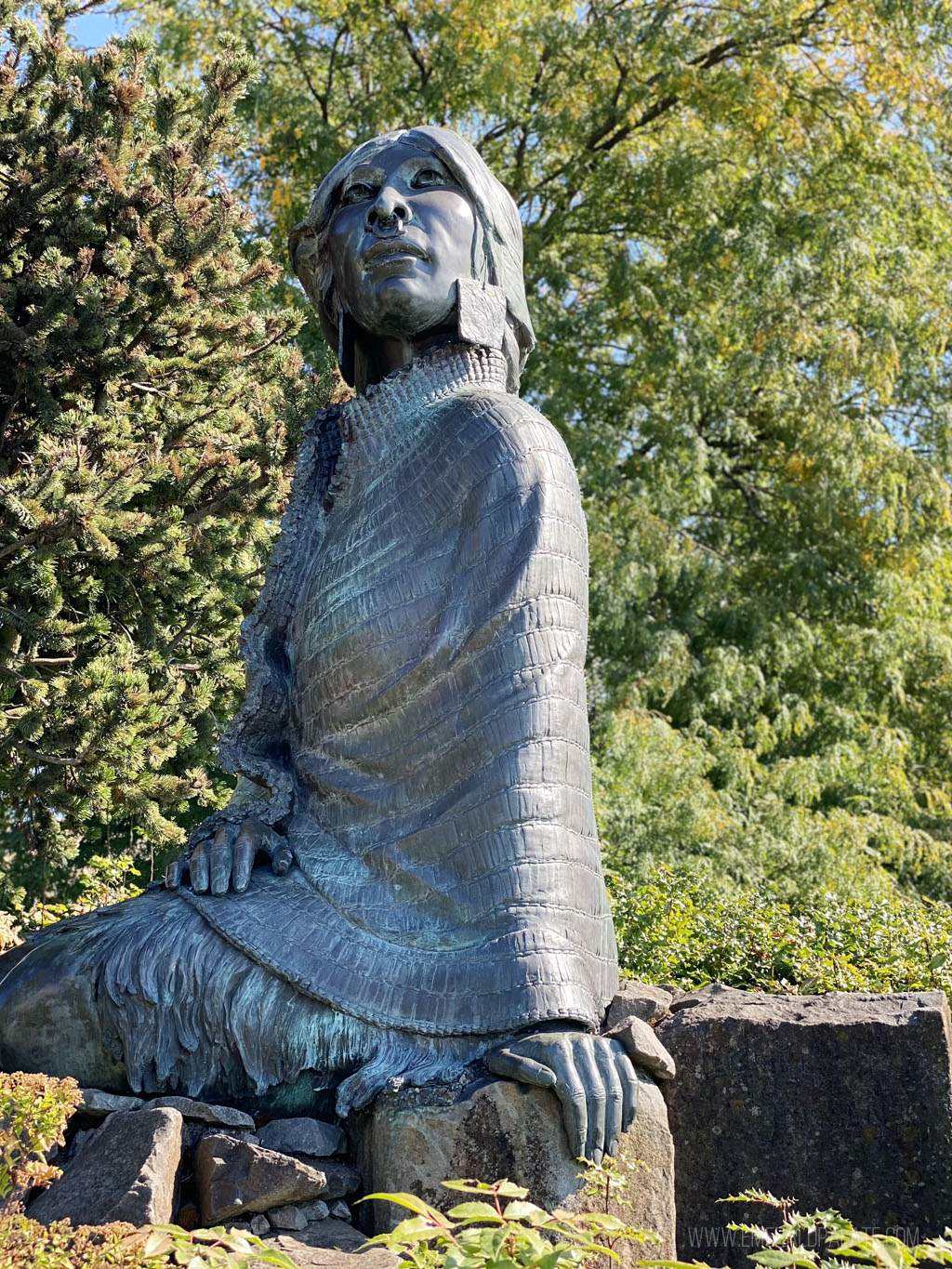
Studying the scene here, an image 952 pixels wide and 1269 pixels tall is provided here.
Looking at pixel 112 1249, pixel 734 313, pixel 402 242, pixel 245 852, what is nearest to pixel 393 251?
pixel 402 242

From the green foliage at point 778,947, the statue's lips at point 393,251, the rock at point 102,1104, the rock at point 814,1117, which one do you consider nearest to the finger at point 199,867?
the rock at point 102,1104

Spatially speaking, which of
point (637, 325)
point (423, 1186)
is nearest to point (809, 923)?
point (423, 1186)

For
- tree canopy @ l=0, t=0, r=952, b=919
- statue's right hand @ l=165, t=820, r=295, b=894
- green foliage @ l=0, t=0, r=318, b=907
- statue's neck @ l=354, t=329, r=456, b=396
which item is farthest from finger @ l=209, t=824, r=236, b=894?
tree canopy @ l=0, t=0, r=952, b=919

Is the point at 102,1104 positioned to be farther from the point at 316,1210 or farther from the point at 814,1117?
the point at 814,1117

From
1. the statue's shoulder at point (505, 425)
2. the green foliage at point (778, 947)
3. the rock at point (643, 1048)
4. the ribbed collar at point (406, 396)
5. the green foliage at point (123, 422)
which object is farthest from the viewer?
the green foliage at point (123, 422)

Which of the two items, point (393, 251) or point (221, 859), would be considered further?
point (393, 251)

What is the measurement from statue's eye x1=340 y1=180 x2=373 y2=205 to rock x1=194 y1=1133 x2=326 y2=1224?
2657 millimetres

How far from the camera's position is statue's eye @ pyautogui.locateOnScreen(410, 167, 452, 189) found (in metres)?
4.65

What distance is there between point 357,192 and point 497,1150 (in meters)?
2.71

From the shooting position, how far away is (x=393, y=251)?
4520 millimetres

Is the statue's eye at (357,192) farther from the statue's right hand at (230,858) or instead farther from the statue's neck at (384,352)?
the statue's right hand at (230,858)

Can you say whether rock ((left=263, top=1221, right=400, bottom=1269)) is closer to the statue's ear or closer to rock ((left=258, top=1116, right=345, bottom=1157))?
rock ((left=258, top=1116, right=345, bottom=1157))

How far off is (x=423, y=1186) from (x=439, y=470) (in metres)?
1.79

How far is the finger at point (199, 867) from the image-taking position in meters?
3.96
